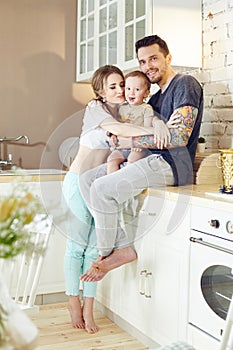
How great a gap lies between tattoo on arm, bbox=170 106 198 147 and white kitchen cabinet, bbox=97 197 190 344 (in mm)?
344

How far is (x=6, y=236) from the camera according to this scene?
3.43 feet

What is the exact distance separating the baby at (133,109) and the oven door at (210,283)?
0.70 meters

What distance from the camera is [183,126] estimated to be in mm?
2902

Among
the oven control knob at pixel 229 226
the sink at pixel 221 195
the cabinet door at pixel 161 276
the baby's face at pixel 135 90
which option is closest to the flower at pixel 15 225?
the oven control knob at pixel 229 226

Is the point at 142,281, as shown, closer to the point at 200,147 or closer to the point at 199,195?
the point at 199,195

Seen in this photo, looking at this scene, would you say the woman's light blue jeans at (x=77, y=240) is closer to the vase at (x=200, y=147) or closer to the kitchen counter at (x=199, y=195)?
the kitchen counter at (x=199, y=195)

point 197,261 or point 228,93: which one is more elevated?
point 228,93

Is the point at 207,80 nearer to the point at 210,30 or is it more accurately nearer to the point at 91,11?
the point at 210,30

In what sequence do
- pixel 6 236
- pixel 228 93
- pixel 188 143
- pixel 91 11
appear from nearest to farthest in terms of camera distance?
1. pixel 6 236
2. pixel 188 143
3. pixel 228 93
4. pixel 91 11

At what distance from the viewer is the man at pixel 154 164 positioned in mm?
2912

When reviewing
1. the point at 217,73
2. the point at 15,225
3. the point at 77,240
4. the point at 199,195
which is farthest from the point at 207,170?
the point at 15,225

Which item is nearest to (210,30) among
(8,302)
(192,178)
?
(192,178)

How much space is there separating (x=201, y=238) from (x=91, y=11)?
2.20 meters

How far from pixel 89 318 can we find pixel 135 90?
1.40 metres
